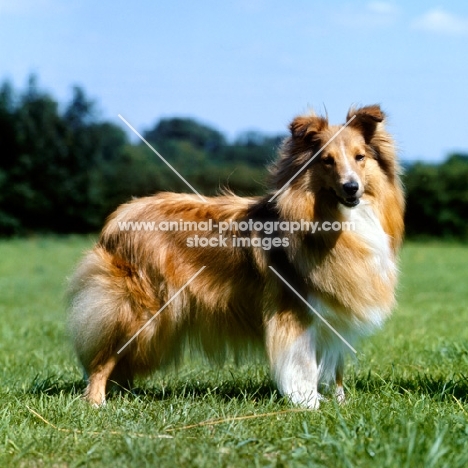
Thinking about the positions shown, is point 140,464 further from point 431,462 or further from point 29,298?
point 29,298

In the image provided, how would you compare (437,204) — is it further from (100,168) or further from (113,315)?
(113,315)

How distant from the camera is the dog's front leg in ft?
16.6

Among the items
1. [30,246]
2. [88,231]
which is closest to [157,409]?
[30,246]

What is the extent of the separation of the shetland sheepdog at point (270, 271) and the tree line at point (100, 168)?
24170mm

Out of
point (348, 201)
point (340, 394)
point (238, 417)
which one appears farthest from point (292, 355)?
point (348, 201)

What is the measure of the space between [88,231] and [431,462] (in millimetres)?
35765

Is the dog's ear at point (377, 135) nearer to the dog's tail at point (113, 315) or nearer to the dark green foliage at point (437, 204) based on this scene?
the dog's tail at point (113, 315)

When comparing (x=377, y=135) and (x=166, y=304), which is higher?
(x=377, y=135)

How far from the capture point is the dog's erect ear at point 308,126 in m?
5.01

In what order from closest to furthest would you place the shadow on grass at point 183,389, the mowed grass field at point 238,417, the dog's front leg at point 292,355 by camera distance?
the mowed grass field at point 238,417
the dog's front leg at point 292,355
the shadow on grass at point 183,389

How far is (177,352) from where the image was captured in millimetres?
5695

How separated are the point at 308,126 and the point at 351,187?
62 cm

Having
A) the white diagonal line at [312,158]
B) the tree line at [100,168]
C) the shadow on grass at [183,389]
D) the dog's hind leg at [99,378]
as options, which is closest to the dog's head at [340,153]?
the white diagonal line at [312,158]

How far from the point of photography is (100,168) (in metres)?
42.9
